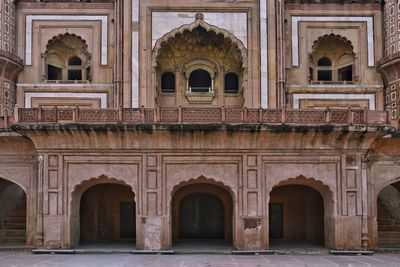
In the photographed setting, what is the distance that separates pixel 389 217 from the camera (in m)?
18.5

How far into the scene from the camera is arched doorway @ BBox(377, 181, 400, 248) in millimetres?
18125

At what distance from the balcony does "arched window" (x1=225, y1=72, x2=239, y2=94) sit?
627 centimetres

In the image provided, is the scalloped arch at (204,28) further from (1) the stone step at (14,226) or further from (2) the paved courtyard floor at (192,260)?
(2) the paved courtyard floor at (192,260)

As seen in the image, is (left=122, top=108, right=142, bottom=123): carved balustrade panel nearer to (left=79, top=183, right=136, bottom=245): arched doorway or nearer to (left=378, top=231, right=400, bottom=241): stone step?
(left=79, top=183, right=136, bottom=245): arched doorway

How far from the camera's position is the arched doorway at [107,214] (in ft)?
61.7

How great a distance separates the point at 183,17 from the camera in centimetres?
2108

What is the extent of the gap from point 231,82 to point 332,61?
414 centimetres

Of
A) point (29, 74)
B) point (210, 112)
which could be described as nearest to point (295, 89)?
point (210, 112)

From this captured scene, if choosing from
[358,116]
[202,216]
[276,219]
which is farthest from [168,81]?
[358,116]

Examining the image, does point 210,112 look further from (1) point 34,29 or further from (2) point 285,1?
(1) point 34,29

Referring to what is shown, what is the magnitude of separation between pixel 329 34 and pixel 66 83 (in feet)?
33.4

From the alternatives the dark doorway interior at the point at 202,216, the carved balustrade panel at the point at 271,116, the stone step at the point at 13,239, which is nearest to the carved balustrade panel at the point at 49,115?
the stone step at the point at 13,239

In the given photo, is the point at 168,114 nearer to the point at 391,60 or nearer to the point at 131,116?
the point at 131,116

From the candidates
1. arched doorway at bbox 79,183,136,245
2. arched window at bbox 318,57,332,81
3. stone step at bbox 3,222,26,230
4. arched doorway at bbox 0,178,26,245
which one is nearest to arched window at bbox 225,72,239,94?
arched window at bbox 318,57,332,81
